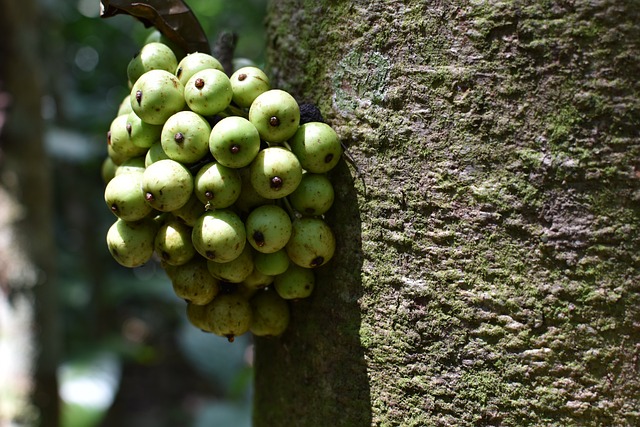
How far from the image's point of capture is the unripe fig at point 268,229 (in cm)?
102

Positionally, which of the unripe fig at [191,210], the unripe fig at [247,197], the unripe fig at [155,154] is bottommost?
the unripe fig at [191,210]

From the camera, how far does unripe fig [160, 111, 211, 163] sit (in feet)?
3.38

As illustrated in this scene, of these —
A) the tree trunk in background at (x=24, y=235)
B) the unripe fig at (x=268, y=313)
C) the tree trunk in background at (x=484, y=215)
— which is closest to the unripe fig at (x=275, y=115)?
the tree trunk in background at (x=484, y=215)

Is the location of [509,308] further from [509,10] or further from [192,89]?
[192,89]

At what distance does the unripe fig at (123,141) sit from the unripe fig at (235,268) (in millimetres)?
297

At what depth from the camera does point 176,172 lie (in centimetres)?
103

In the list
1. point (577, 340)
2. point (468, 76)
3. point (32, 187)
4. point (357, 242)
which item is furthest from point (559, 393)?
point (32, 187)

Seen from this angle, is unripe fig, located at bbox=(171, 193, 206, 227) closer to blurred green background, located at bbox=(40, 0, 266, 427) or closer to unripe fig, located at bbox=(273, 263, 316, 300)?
unripe fig, located at bbox=(273, 263, 316, 300)

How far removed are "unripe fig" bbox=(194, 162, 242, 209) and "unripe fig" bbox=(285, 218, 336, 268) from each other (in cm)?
13

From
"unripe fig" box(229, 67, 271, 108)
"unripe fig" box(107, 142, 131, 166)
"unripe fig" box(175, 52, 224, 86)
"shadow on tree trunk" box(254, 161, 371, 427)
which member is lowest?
"shadow on tree trunk" box(254, 161, 371, 427)

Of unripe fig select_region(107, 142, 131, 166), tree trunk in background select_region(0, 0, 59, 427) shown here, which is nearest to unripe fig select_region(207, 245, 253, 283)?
unripe fig select_region(107, 142, 131, 166)

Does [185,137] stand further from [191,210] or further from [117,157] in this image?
[117,157]

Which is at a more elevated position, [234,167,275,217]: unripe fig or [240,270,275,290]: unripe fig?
[234,167,275,217]: unripe fig

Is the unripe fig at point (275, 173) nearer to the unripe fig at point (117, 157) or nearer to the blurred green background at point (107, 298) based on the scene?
the unripe fig at point (117, 157)
